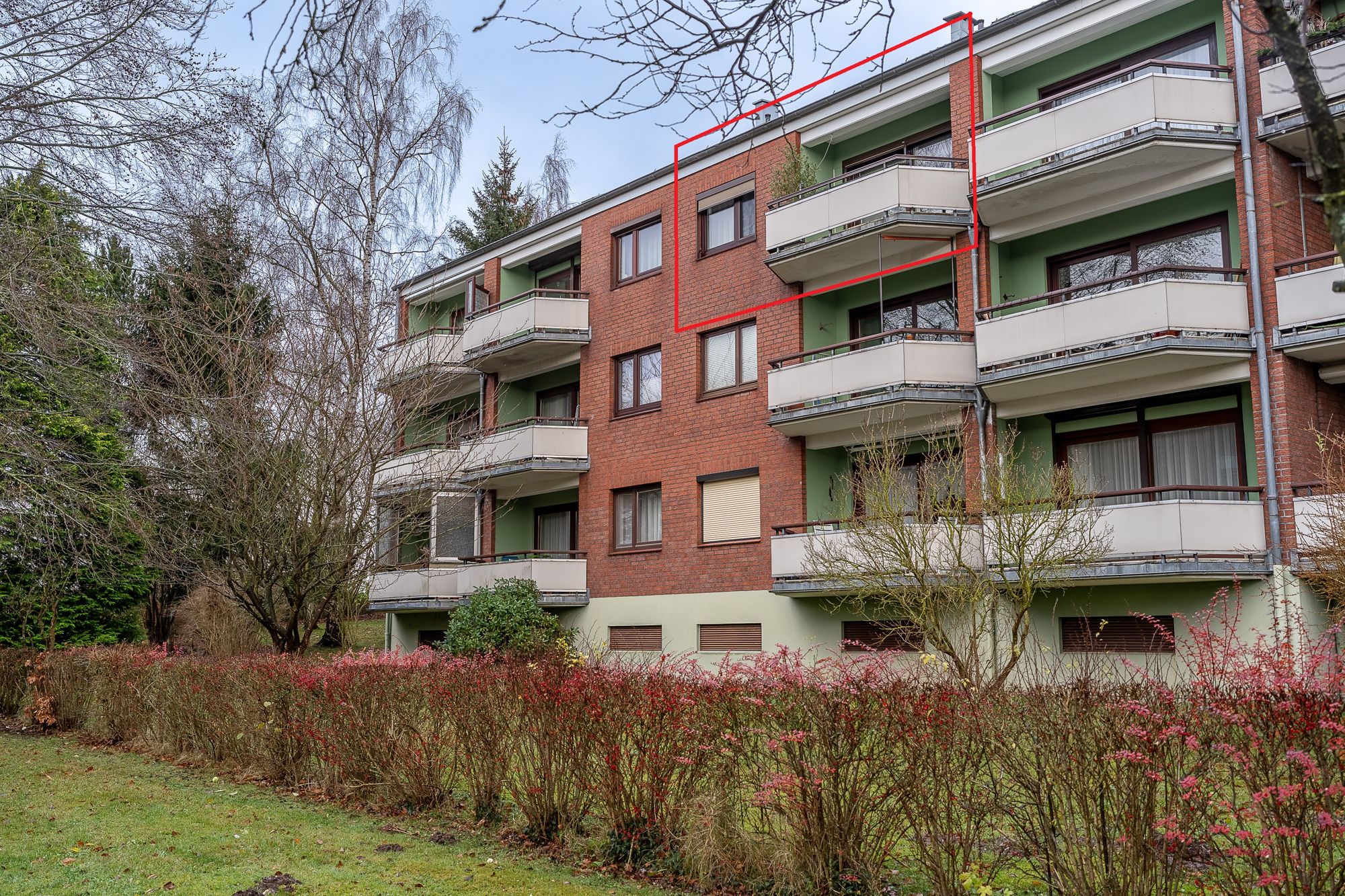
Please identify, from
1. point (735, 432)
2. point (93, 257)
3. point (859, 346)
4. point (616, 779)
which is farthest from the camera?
point (735, 432)

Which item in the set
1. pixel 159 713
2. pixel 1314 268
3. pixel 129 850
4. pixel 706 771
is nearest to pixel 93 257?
pixel 129 850

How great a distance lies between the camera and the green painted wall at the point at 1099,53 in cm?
1711

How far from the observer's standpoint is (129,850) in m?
8.84

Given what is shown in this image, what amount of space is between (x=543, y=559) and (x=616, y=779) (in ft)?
56.1

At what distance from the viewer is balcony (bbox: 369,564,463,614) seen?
88.7ft

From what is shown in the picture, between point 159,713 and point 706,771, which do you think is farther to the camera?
point 159,713

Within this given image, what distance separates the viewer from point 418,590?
27688 mm

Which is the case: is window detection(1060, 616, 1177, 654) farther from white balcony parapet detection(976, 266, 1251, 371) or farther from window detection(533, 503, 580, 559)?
window detection(533, 503, 580, 559)

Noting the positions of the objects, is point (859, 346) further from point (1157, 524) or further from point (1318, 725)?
point (1318, 725)

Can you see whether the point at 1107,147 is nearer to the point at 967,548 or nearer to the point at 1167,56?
the point at 1167,56

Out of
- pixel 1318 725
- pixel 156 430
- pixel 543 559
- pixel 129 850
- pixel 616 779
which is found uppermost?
pixel 156 430

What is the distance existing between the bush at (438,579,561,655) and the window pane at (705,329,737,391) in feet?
19.1

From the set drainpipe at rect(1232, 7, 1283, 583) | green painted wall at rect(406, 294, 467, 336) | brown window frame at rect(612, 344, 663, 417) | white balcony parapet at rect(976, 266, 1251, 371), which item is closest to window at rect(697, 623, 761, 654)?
brown window frame at rect(612, 344, 663, 417)

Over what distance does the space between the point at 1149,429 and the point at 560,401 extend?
1504 cm
